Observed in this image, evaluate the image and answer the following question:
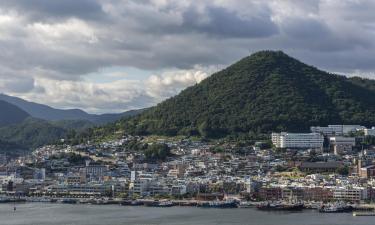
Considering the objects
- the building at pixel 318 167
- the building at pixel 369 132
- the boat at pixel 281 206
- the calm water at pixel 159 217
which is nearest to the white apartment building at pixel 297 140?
the building at pixel 369 132

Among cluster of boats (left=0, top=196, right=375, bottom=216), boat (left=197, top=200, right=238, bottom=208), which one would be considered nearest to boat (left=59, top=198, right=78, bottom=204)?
cluster of boats (left=0, top=196, right=375, bottom=216)

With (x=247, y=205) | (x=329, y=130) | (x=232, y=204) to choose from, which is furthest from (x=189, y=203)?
(x=329, y=130)

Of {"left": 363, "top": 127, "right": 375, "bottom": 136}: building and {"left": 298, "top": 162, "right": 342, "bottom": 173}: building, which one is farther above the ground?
{"left": 363, "top": 127, "right": 375, "bottom": 136}: building

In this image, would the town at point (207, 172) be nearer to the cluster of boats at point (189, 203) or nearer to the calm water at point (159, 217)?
the cluster of boats at point (189, 203)

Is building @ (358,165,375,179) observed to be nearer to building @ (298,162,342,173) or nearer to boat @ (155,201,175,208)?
building @ (298,162,342,173)

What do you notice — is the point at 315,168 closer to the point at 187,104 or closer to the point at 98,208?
the point at 98,208

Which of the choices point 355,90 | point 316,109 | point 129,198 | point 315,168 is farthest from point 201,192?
point 355,90
